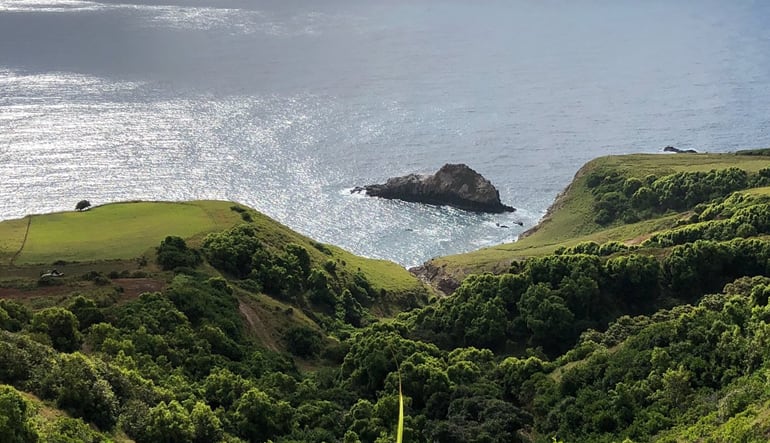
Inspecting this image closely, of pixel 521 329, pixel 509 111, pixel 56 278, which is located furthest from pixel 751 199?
pixel 509 111

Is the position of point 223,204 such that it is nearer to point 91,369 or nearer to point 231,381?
point 231,381

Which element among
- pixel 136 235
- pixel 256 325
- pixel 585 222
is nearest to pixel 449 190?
pixel 585 222

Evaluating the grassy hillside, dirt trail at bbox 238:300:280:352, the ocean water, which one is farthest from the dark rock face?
dirt trail at bbox 238:300:280:352

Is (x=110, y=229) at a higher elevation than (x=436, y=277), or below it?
higher

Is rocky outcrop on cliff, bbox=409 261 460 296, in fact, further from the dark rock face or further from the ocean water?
the dark rock face

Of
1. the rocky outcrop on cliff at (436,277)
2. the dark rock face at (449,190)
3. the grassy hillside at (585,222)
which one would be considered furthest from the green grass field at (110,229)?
the dark rock face at (449,190)

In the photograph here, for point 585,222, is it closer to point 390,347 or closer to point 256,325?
point 256,325

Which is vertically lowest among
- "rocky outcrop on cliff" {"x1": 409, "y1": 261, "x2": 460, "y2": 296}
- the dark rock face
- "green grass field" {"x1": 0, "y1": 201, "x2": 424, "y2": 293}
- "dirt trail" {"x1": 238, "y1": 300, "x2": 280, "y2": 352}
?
"rocky outcrop on cliff" {"x1": 409, "y1": 261, "x2": 460, "y2": 296}
